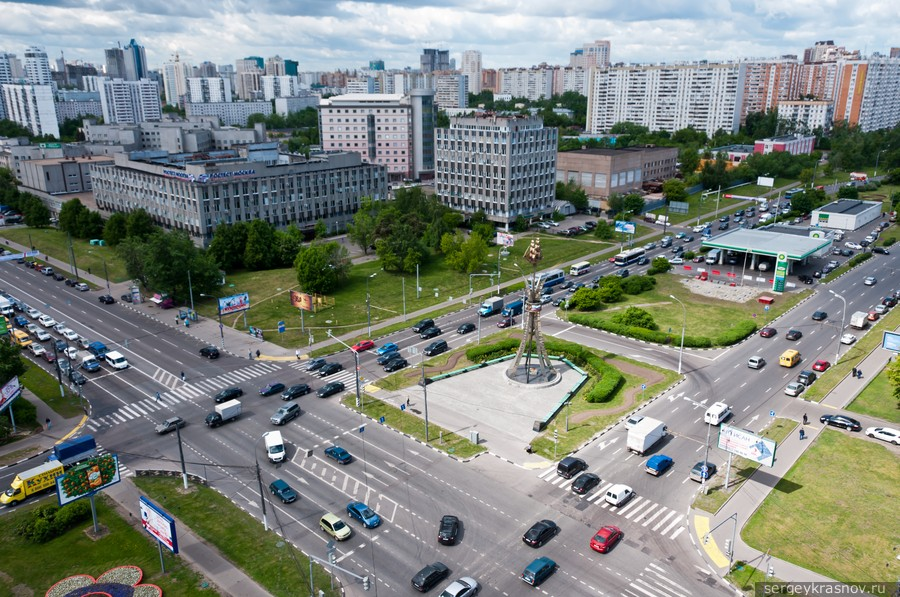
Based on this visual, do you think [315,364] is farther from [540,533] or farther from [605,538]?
[605,538]

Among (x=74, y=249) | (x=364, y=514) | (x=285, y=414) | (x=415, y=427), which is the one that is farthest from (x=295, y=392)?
(x=74, y=249)

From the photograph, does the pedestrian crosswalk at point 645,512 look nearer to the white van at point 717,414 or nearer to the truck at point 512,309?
the white van at point 717,414

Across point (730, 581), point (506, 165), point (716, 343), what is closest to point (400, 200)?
point (506, 165)

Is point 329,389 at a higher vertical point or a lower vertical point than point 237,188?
lower

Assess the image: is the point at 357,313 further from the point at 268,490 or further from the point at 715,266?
the point at 715,266

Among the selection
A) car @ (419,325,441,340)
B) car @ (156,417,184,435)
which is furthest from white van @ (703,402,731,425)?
car @ (156,417,184,435)

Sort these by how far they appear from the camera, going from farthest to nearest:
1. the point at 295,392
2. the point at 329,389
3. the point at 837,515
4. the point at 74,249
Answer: the point at 74,249 → the point at 329,389 → the point at 295,392 → the point at 837,515
